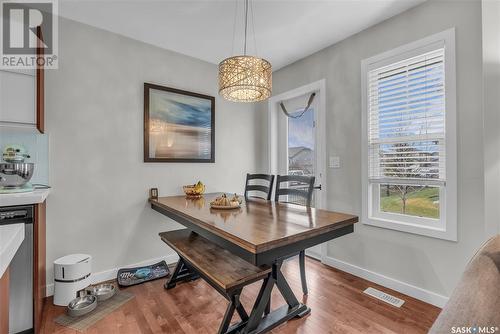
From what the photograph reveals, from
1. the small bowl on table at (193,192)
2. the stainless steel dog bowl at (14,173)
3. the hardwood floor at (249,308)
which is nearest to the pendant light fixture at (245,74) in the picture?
the small bowl on table at (193,192)

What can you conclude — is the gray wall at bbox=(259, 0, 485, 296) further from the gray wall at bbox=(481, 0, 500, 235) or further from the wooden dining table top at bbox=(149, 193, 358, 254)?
the wooden dining table top at bbox=(149, 193, 358, 254)

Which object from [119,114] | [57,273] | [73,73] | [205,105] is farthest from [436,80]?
[57,273]

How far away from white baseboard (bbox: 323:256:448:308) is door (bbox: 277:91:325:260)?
0.29 meters

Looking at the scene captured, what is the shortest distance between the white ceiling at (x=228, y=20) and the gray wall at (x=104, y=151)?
22 cm

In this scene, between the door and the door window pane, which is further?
the door window pane

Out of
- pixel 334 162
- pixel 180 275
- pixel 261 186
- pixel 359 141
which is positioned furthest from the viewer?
pixel 334 162

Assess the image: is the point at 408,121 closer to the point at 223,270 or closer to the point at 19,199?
the point at 223,270

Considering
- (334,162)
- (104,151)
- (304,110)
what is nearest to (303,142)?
(304,110)

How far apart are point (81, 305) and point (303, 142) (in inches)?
116

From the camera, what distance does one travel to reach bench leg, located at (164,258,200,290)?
2299mm

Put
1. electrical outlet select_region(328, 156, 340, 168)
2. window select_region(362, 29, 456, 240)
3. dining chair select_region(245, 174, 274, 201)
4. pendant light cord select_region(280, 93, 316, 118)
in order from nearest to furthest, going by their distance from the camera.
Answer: window select_region(362, 29, 456, 240)
dining chair select_region(245, 174, 274, 201)
electrical outlet select_region(328, 156, 340, 168)
pendant light cord select_region(280, 93, 316, 118)

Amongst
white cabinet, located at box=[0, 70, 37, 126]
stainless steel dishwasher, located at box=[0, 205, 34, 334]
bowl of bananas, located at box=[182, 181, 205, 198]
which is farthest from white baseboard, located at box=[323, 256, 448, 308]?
A: white cabinet, located at box=[0, 70, 37, 126]

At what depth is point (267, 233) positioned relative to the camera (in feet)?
4.52

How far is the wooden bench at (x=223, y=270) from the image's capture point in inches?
56.9
